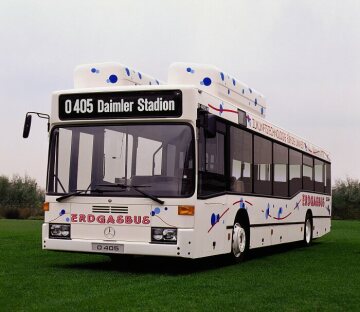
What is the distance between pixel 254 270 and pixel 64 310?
224 inches

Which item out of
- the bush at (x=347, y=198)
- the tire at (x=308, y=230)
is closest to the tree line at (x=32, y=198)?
the bush at (x=347, y=198)

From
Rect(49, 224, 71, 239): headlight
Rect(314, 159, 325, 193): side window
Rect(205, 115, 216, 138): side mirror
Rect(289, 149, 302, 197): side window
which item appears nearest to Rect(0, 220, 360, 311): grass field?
Rect(49, 224, 71, 239): headlight

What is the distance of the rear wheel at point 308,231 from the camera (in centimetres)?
2177

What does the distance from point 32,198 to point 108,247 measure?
66065 mm

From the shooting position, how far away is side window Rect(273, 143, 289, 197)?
18.0 meters

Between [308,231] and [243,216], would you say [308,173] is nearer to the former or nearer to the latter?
[308,231]

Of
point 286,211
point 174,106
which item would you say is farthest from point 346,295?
point 286,211

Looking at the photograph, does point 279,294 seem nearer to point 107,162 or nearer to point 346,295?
point 346,295

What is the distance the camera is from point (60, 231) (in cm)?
1306

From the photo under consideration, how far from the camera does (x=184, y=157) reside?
1245cm

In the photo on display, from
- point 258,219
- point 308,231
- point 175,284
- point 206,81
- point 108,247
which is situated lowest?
point 175,284

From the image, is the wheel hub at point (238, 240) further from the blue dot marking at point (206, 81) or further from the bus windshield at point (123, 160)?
the blue dot marking at point (206, 81)

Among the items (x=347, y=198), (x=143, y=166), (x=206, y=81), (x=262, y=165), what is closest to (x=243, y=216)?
(x=262, y=165)

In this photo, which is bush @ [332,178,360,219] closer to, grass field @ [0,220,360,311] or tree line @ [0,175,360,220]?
tree line @ [0,175,360,220]
